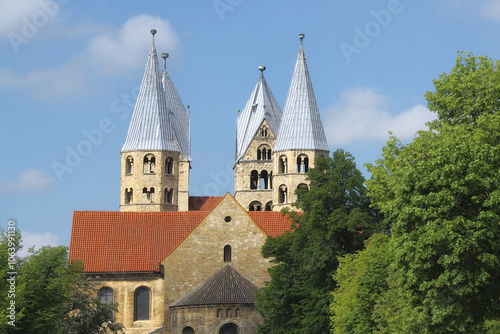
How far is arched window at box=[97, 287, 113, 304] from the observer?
70.9 m

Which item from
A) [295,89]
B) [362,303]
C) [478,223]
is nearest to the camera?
[478,223]

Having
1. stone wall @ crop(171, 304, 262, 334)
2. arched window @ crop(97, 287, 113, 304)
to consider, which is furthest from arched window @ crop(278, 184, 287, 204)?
stone wall @ crop(171, 304, 262, 334)

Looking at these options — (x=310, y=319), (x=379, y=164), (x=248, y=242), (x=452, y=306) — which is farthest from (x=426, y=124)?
(x=248, y=242)

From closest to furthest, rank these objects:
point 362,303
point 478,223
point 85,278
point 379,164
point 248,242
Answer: point 478,223 < point 379,164 < point 362,303 < point 85,278 < point 248,242

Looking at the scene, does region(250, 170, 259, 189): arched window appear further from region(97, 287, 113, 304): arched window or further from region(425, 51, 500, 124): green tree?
region(425, 51, 500, 124): green tree

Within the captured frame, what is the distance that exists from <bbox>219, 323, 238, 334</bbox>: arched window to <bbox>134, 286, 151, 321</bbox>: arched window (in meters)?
7.53

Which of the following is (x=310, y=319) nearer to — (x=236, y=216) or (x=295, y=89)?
(x=236, y=216)

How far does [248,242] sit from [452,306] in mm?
37530

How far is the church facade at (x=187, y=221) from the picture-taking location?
6862cm

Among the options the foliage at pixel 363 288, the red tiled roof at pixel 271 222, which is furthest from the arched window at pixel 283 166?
the foliage at pixel 363 288

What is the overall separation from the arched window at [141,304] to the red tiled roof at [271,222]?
9.10 m

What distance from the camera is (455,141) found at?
34781 millimetres

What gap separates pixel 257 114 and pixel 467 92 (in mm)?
63579

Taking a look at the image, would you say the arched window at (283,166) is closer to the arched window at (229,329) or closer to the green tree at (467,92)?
the arched window at (229,329)
